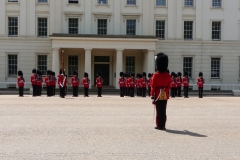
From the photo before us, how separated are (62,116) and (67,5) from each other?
24.0 m

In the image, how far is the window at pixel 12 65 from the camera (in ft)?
117

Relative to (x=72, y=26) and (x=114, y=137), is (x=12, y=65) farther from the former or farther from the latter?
(x=114, y=137)

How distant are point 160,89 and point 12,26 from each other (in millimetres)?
27526

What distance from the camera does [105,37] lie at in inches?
1305

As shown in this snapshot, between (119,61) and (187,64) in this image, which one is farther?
(187,64)

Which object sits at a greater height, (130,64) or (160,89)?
(130,64)

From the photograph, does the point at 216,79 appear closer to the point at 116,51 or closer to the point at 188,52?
the point at 188,52

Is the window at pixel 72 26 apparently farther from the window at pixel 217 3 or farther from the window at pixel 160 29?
the window at pixel 217 3

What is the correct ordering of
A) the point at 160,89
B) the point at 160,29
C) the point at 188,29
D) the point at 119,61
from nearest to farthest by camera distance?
the point at 160,89 < the point at 119,61 < the point at 160,29 < the point at 188,29

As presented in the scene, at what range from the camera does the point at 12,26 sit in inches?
1389

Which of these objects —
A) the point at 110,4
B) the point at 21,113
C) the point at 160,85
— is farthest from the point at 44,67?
the point at 160,85

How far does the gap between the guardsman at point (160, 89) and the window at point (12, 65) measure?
27.2 metres

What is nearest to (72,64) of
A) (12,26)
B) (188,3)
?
(12,26)

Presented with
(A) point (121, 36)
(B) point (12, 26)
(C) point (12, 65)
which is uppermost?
(B) point (12, 26)
